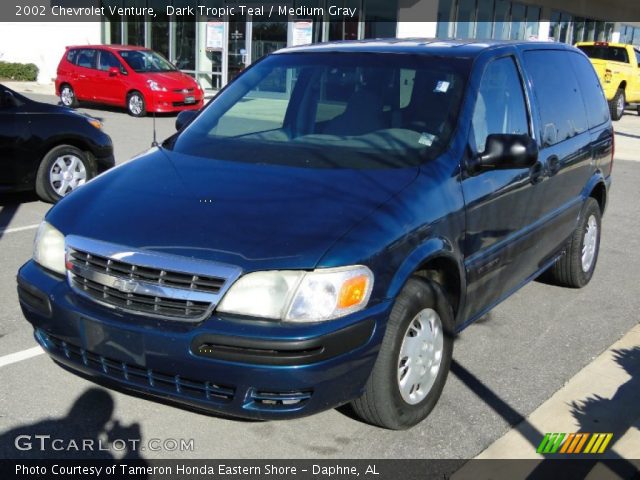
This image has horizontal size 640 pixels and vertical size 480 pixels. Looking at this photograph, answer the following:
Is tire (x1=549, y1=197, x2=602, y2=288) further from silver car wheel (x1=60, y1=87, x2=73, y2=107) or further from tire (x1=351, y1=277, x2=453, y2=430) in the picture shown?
silver car wheel (x1=60, y1=87, x2=73, y2=107)

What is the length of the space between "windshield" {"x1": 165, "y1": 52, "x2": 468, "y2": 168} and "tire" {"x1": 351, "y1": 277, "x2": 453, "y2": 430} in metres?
0.73

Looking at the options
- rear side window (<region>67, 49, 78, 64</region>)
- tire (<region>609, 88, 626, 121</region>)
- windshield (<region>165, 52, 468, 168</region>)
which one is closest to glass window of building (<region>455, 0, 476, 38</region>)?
tire (<region>609, 88, 626, 121</region>)

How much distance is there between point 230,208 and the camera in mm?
3279

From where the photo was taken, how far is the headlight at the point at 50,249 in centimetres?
339

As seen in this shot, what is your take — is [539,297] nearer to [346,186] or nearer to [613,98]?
[346,186]

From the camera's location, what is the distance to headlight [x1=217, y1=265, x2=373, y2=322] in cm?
291

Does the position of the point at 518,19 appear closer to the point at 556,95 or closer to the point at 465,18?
the point at 465,18

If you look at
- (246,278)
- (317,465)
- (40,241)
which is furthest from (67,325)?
(317,465)

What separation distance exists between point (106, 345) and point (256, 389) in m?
0.68

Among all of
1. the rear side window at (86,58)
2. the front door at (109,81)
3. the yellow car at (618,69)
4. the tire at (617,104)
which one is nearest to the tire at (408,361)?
the front door at (109,81)

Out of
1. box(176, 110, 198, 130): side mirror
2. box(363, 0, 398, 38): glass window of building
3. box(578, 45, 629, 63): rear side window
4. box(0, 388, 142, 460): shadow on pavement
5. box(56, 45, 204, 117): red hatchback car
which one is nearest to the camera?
box(0, 388, 142, 460): shadow on pavement

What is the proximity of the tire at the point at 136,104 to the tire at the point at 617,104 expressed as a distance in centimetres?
1280

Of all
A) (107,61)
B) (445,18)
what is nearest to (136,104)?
(107,61)
